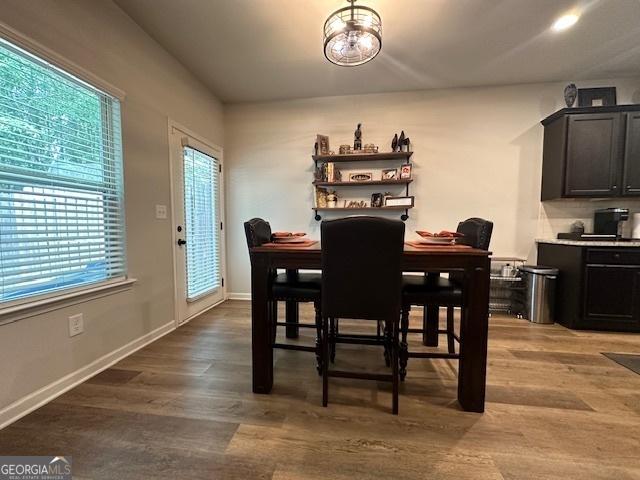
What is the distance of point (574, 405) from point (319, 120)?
11.6 feet

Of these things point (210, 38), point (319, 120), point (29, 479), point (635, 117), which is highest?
point (210, 38)

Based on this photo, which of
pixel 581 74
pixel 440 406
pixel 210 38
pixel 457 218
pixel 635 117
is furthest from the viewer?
pixel 457 218

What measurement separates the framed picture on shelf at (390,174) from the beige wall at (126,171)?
2.23 metres

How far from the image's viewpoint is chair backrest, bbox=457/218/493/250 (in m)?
1.87

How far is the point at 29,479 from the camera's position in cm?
116

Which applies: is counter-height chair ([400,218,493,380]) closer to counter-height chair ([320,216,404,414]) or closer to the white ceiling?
counter-height chair ([320,216,404,414])

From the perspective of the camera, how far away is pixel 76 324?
1.80m

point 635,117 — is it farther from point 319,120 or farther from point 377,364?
point 377,364

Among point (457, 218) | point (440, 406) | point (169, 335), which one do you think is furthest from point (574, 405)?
point (169, 335)

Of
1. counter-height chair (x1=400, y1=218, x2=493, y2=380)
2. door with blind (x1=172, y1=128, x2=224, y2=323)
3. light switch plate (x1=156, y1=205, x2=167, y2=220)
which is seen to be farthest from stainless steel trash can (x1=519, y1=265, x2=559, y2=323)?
light switch plate (x1=156, y1=205, x2=167, y2=220)

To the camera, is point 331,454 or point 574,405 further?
point 574,405

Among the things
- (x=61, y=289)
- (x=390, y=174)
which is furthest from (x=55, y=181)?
(x=390, y=174)

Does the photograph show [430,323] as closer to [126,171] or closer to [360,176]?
[360,176]

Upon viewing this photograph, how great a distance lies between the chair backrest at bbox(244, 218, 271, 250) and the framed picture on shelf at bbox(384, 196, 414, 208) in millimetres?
1698
